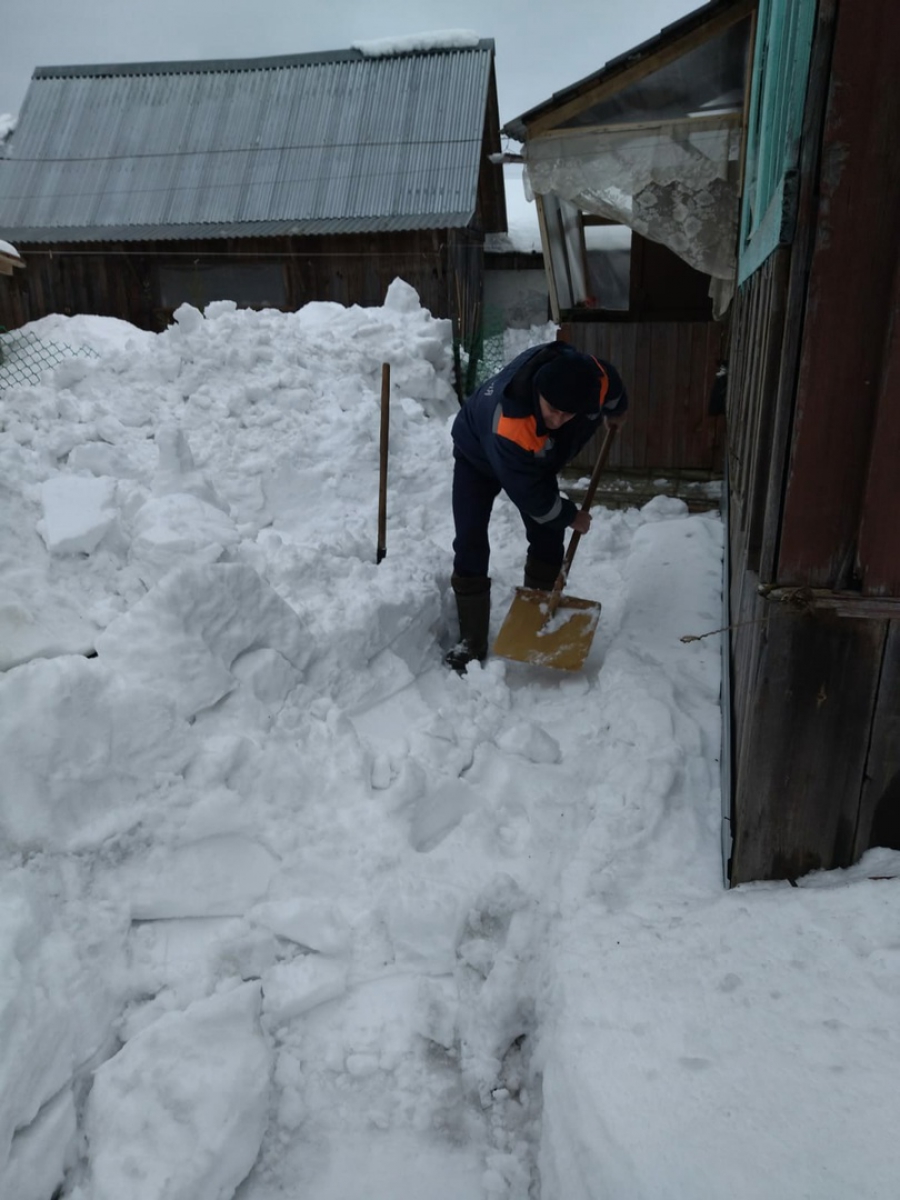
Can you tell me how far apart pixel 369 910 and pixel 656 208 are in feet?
17.1

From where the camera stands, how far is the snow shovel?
154 inches

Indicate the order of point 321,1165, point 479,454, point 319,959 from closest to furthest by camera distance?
point 321,1165 → point 319,959 → point 479,454

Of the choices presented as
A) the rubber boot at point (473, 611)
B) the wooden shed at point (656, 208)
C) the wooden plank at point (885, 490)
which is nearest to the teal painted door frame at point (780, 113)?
the wooden plank at point (885, 490)

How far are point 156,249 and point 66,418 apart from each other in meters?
10.2

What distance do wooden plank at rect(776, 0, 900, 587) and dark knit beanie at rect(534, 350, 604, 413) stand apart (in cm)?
153

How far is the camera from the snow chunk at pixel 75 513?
343 centimetres

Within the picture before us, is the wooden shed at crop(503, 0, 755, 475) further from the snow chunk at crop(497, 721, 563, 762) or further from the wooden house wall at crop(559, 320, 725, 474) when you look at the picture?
the snow chunk at crop(497, 721, 563, 762)

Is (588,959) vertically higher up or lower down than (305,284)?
lower down

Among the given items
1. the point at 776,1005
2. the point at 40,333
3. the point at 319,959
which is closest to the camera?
the point at 776,1005

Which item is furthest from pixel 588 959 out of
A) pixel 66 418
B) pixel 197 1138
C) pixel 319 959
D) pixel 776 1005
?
pixel 66 418

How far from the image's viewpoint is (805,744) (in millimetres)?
2225

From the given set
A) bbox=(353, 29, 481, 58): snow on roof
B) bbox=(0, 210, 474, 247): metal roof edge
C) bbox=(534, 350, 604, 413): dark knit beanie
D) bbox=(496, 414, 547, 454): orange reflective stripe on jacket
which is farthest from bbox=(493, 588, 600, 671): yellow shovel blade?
bbox=(353, 29, 481, 58): snow on roof

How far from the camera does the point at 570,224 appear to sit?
705 centimetres

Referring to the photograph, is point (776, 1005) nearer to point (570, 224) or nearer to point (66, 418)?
point (66, 418)
